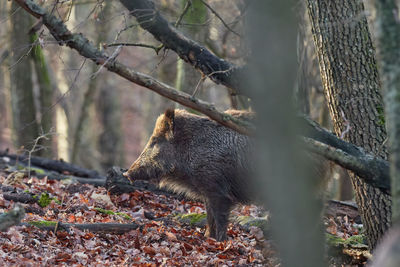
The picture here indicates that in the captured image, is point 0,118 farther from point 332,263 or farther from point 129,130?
point 332,263

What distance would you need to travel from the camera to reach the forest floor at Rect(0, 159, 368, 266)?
7.13 m

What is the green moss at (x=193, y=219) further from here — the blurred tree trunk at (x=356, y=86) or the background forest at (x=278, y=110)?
the blurred tree trunk at (x=356, y=86)

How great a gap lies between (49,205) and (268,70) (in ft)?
19.6

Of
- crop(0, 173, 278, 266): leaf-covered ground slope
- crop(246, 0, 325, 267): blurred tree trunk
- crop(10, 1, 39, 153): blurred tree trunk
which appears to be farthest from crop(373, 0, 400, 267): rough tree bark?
crop(10, 1, 39, 153): blurred tree trunk

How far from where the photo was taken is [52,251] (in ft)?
23.3

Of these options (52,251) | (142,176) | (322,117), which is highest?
(322,117)

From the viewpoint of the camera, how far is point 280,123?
4133 mm

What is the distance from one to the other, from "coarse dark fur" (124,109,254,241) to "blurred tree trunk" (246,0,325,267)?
4.44m

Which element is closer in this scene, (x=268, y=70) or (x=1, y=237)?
(x=268, y=70)

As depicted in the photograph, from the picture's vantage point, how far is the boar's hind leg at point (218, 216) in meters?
8.76

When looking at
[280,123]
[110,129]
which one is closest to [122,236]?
[280,123]

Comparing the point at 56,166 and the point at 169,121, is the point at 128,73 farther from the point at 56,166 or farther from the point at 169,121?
the point at 56,166

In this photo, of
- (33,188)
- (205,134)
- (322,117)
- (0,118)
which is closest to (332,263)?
(205,134)

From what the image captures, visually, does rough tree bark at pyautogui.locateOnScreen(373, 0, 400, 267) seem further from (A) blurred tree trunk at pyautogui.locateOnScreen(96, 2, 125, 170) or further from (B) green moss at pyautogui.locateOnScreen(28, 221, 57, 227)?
(A) blurred tree trunk at pyautogui.locateOnScreen(96, 2, 125, 170)
